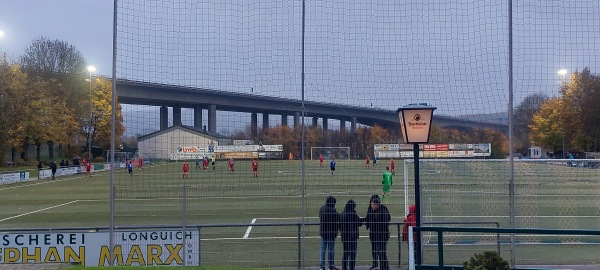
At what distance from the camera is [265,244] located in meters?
15.1

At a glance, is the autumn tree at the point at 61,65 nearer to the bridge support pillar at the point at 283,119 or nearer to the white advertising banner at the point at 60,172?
the white advertising banner at the point at 60,172

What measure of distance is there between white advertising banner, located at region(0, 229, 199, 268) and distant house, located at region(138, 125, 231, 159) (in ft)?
5.23

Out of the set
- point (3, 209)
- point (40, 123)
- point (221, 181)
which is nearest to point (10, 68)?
point (40, 123)

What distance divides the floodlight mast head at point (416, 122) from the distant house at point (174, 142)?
4029mm

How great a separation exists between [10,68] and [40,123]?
19.1 ft

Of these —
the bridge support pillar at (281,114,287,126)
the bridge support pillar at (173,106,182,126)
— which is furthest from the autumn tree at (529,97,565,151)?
the bridge support pillar at (173,106,182,126)

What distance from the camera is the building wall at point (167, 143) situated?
11393 millimetres

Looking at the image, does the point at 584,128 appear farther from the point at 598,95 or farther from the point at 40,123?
the point at 40,123

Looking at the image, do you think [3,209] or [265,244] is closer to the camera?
[265,244]

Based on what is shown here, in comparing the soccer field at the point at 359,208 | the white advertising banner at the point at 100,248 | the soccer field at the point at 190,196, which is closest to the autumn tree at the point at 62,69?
the soccer field at the point at 190,196

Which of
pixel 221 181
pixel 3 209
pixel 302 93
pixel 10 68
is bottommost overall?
pixel 3 209

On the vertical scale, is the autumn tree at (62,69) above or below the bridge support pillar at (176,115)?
above

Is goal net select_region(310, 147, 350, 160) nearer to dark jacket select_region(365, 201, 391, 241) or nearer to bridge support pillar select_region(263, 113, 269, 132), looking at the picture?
bridge support pillar select_region(263, 113, 269, 132)

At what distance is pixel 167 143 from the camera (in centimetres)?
1141
